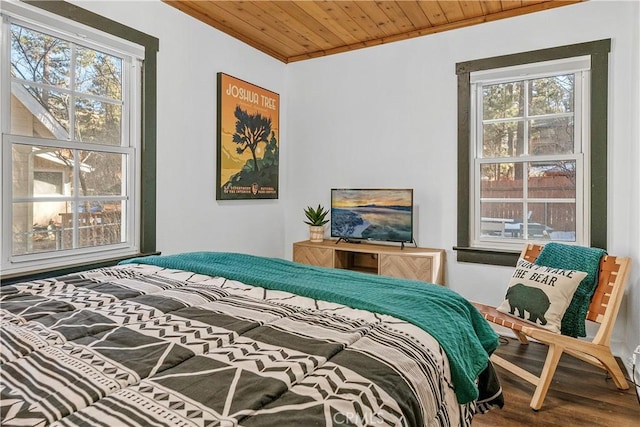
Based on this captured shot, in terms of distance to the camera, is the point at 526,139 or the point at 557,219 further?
the point at 526,139

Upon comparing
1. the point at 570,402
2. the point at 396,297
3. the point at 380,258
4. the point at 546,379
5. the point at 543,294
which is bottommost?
the point at 570,402

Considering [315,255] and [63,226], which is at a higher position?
[63,226]

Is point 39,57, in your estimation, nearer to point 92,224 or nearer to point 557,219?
point 92,224

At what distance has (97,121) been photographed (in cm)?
268

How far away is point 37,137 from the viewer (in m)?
2.34

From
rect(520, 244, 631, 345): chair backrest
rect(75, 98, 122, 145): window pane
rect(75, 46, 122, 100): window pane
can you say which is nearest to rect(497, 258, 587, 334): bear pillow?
rect(520, 244, 631, 345): chair backrest

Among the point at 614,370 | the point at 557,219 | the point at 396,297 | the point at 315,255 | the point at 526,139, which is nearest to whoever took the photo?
the point at 396,297

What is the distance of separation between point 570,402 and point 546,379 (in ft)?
0.69

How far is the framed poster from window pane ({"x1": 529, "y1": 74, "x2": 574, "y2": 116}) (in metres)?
2.48

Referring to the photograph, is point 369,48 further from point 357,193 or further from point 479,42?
point 357,193

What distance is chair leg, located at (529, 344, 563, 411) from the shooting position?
6.83 ft

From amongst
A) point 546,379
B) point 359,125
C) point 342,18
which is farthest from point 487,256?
point 342,18

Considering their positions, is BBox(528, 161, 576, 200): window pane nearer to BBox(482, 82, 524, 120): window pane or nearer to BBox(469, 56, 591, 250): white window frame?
BBox(469, 56, 591, 250): white window frame

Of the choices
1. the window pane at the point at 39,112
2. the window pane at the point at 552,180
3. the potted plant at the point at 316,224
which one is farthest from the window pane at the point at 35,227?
the window pane at the point at 552,180
